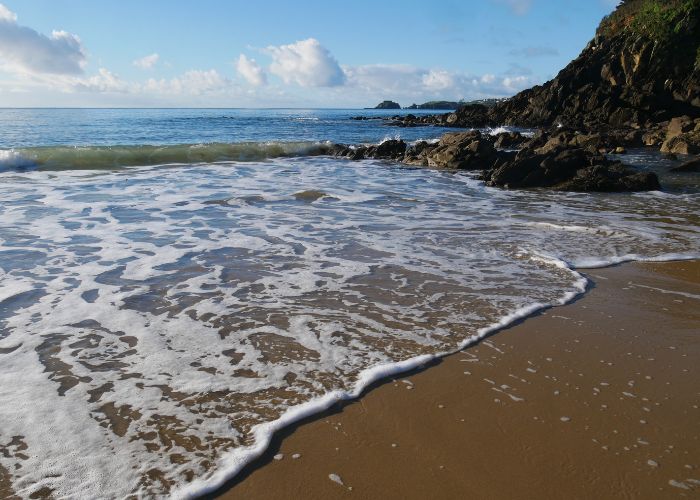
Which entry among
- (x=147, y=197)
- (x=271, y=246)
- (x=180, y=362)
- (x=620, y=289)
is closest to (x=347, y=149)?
(x=147, y=197)

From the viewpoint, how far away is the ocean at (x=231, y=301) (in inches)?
110

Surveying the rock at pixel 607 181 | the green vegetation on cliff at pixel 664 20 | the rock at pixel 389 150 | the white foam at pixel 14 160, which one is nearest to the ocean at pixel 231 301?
the rock at pixel 607 181

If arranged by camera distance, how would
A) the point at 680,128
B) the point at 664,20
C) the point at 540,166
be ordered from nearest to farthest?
1. the point at 540,166
2. the point at 680,128
3. the point at 664,20

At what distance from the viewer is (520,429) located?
287cm

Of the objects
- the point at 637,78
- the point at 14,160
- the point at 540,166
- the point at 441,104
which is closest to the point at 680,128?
the point at 540,166

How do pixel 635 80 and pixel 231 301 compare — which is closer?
pixel 231 301

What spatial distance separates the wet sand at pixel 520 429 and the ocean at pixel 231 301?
236mm

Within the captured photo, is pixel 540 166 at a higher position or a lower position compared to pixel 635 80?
lower

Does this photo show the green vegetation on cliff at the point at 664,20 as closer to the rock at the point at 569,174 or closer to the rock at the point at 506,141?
the rock at the point at 506,141

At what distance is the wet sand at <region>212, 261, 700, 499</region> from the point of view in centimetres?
244

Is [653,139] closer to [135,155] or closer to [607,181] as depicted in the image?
[607,181]

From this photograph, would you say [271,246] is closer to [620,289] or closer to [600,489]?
[620,289]

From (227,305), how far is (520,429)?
2.86 metres

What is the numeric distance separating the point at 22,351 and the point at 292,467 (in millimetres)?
2425
